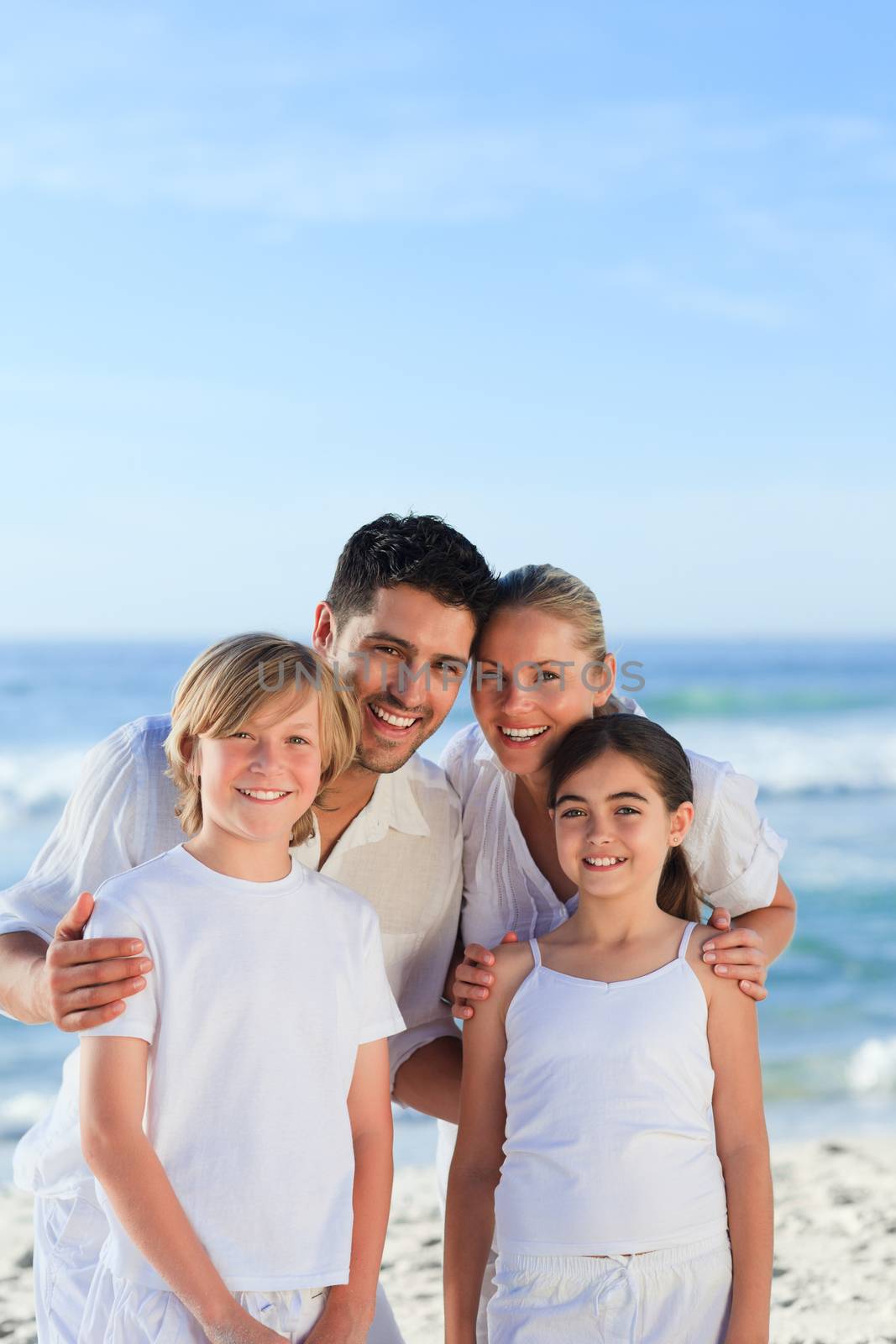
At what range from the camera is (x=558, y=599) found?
2822 mm

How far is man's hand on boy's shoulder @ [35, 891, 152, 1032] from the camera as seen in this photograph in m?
1.95

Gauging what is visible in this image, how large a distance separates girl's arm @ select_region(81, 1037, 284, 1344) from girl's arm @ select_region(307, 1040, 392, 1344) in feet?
0.48

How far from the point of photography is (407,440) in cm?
2789

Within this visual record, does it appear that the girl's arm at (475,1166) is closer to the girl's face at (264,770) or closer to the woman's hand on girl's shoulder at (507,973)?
the woman's hand on girl's shoulder at (507,973)

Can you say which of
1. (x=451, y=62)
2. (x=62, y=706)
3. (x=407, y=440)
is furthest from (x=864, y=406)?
(x=62, y=706)

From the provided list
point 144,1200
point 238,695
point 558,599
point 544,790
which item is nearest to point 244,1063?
point 144,1200

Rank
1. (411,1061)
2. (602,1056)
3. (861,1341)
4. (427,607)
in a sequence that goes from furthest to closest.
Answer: (861,1341)
(411,1061)
(427,607)
(602,1056)

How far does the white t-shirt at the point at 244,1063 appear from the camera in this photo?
6.50ft

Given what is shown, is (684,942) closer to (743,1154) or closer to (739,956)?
(739,956)

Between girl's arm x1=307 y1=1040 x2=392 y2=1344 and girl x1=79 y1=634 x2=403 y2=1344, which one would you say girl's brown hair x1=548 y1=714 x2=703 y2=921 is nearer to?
girl x1=79 y1=634 x2=403 y2=1344

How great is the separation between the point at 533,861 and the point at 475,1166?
0.74m

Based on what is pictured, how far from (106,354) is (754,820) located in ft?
89.9

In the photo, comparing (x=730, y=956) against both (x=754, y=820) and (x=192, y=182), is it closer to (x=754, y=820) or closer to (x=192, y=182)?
(x=754, y=820)

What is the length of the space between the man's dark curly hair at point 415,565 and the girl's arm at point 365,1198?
1.04m
